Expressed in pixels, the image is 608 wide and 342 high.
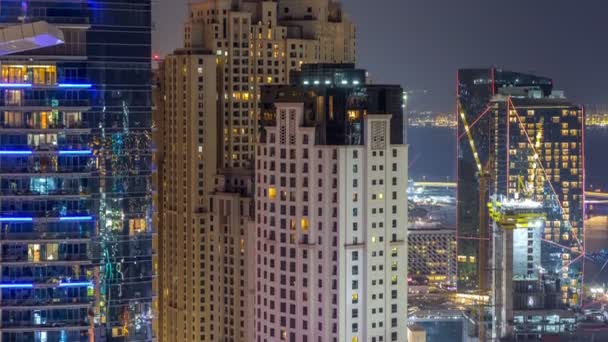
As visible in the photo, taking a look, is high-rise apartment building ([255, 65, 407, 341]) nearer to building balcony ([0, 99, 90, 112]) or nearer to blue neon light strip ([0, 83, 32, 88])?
building balcony ([0, 99, 90, 112])

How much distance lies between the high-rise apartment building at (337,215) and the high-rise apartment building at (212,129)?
8688 mm

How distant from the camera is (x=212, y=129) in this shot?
132ft

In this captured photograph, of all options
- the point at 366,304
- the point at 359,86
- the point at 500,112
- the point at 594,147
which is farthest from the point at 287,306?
the point at 594,147

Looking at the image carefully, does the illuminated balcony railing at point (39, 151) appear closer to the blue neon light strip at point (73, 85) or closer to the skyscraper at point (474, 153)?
the blue neon light strip at point (73, 85)

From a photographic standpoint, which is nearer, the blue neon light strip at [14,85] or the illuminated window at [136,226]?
the blue neon light strip at [14,85]

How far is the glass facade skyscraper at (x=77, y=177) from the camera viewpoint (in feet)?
70.7

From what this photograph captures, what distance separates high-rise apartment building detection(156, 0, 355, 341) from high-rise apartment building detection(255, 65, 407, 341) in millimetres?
8688

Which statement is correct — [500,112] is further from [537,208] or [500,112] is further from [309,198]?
[309,198]

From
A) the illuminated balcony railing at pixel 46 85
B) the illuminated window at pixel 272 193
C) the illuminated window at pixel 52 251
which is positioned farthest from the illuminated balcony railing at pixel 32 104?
the illuminated window at pixel 272 193

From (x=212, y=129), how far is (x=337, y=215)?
12.2 metres

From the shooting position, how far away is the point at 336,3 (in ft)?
139

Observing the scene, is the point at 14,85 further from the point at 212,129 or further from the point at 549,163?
the point at 549,163

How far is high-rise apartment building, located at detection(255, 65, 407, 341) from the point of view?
94.2 feet

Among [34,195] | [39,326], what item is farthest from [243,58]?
[39,326]
